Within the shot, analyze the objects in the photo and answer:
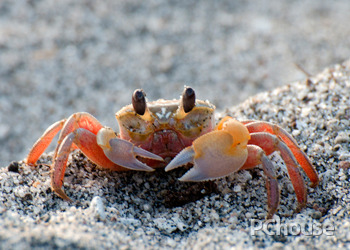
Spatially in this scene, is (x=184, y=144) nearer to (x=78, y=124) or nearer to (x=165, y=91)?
(x=78, y=124)

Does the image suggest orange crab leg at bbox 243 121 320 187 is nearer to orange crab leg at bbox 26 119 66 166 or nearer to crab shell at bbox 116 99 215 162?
crab shell at bbox 116 99 215 162

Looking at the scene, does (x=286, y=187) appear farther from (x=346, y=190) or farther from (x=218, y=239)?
(x=218, y=239)

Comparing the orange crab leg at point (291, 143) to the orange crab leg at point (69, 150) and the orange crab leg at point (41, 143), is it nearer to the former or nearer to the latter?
the orange crab leg at point (69, 150)

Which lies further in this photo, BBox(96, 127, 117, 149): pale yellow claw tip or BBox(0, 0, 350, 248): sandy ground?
BBox(96, 127, 117, 149): pale yellow claw tip

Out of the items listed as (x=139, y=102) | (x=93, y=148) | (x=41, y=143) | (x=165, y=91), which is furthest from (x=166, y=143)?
(x=165, y=91)

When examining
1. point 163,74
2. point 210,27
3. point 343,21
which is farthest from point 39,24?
point 343,21

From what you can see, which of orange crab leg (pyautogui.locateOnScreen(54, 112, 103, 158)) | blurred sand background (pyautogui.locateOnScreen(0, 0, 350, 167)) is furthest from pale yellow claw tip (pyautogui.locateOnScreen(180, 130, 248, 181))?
blurred sand background (pyautogui.locateOnScreen(0, 0, 350, 167))
